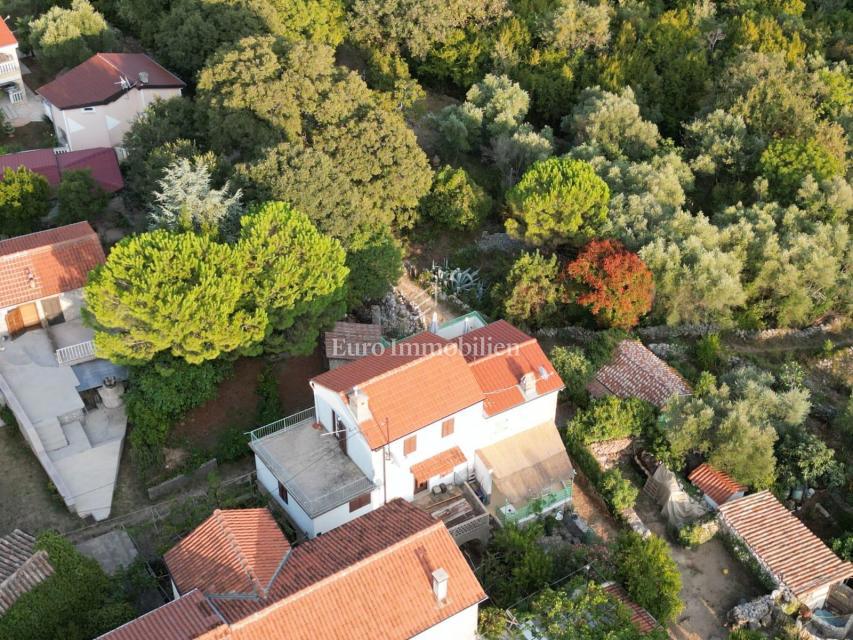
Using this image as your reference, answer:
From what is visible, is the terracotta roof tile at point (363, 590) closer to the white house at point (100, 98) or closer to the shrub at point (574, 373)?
the shrub at point (574, 373)

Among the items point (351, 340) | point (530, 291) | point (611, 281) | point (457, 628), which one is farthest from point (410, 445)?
point (611, 281)

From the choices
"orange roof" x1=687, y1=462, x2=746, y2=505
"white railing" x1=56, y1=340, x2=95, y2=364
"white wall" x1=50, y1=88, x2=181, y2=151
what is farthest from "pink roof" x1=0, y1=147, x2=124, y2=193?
"orange roof" x1=687, y1=462, x2=746, y2=505

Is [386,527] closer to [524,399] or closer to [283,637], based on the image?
[283,637]

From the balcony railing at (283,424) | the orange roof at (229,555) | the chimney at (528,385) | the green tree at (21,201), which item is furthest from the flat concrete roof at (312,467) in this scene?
the green tree at (21,201)

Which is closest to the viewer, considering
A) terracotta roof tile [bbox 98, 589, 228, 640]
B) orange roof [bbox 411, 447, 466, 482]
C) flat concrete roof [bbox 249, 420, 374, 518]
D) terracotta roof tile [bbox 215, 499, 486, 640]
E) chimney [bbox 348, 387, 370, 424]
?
terracotta roof tile [bbox 98, 589, 228, 640]

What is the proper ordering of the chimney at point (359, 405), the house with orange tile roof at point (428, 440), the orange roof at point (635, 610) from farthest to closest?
the house with orange tile roof at point (428, 440) < the chimney at point (359, 405) < the orange roof at point (635, 610)

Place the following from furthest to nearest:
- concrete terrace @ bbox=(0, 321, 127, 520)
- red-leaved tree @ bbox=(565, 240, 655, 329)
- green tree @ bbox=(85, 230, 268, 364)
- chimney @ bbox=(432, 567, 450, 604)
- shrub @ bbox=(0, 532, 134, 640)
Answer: red-leaved tree @ bbox=(565, 240, 655, 329) → concrete terrace @ bbox=(0, 321, 127, 520) → green tree @ bbox=(85, 230, 268, 364) → shrub @ bbox=(0, 532, 134, 640) → chimney @ bbox=(432, 567, 450, 604)

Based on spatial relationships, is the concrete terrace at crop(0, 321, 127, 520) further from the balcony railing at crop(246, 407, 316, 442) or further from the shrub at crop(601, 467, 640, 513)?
the shrub at crop(601, 467, 640, 513)

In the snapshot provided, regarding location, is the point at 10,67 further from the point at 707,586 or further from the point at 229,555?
the point at 707,586
